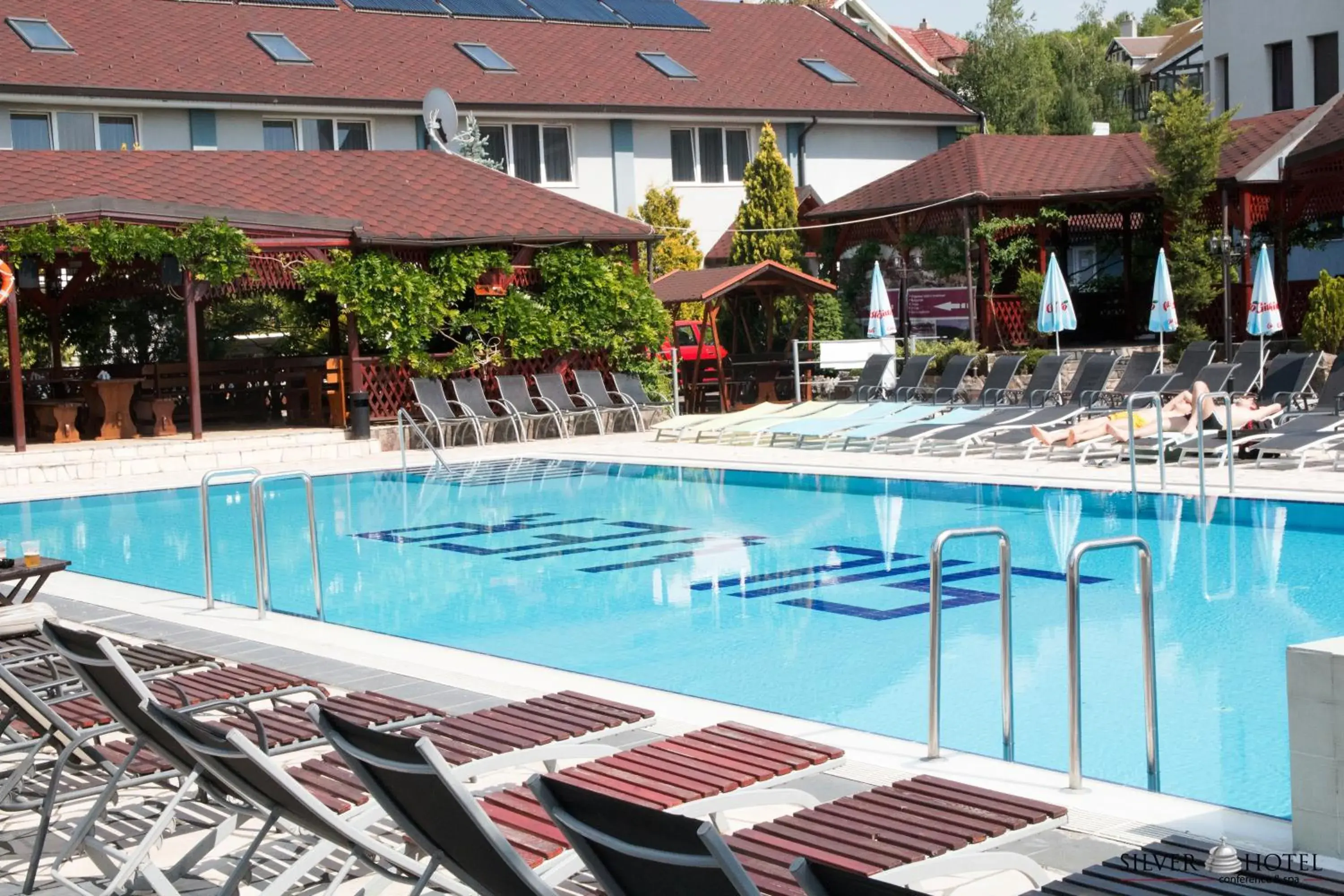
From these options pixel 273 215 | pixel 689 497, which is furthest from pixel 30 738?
pixel 273 215

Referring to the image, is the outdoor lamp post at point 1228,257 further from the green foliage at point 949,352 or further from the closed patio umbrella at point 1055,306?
the green foliage at point 949,352

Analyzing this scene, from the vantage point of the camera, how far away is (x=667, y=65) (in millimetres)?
32469

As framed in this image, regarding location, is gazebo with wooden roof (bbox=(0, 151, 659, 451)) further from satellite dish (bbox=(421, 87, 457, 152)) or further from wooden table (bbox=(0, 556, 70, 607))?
wooden table (bbox=(0, 556, 70, 607))

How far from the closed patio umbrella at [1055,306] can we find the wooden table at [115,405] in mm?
11881

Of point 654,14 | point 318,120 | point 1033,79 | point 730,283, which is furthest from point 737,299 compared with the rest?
point 1033,79

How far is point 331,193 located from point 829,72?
15.1 metres

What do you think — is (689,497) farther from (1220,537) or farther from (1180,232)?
(1180,232)

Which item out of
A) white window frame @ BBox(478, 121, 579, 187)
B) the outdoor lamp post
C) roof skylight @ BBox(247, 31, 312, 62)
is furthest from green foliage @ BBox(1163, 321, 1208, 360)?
roof skylight @ BBox(247, 31, 312, 62)

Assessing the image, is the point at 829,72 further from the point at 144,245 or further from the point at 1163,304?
the point at 144,245

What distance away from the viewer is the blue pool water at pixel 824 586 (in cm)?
737

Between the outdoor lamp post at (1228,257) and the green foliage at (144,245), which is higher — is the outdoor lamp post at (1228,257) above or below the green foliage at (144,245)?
below

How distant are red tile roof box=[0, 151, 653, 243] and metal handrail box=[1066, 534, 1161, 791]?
16.0m

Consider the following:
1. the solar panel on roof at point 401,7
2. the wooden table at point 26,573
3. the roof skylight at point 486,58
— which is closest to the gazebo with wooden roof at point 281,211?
the roof skylight at point 486,58

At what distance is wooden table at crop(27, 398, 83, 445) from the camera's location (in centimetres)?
2062
